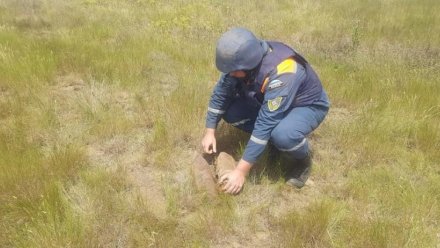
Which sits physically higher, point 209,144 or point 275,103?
point 275,103

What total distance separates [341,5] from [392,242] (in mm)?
8108

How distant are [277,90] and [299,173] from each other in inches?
31.5

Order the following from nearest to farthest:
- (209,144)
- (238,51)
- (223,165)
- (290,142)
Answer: (238,51) < (290,142) < (223,165) < (209,144)

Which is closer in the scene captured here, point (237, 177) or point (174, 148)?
point (237, 177)

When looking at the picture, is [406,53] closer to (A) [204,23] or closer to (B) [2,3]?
(A) [204,23]

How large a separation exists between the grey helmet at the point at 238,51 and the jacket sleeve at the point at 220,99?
0.45m

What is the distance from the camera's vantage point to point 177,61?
19.1 feet

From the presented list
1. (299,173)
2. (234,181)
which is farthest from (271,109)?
(299,173)

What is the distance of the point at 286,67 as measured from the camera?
3.15 meters

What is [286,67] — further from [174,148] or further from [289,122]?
[174,148]

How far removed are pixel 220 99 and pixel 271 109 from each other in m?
0.64

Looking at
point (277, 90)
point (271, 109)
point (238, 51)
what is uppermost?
point (238, 51)

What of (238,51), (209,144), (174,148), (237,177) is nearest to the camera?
(238,51)

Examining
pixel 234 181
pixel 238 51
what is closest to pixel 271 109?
pixel 238 51
